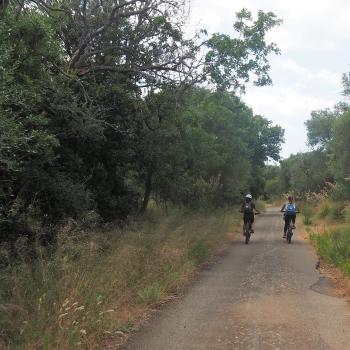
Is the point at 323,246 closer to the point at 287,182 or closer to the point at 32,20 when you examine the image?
the point at 32,20

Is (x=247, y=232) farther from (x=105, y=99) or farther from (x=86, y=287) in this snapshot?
(x=86, y=287)

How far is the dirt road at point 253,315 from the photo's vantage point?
606cm

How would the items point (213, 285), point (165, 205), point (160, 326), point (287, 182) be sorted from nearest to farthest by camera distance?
point (160, 326), point (213, 285), point (165, 205), point (287, 182)

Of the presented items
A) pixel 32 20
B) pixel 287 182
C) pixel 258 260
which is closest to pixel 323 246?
pixel 258 260

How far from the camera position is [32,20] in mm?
9242

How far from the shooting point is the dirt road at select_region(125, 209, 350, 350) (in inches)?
239

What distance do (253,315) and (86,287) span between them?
252cm

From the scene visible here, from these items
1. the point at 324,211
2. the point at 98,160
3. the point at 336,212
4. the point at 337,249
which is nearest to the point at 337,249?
the point at 337,249

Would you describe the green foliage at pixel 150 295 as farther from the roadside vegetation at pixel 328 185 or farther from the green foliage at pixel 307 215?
the green foliage at pixel 307 215

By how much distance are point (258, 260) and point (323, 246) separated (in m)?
2.11

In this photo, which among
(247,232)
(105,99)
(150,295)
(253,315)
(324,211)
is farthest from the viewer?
(324,211)

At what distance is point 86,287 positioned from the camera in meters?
6.83

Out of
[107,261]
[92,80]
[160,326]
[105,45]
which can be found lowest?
[160,326]

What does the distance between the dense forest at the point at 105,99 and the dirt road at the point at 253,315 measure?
3097mm
